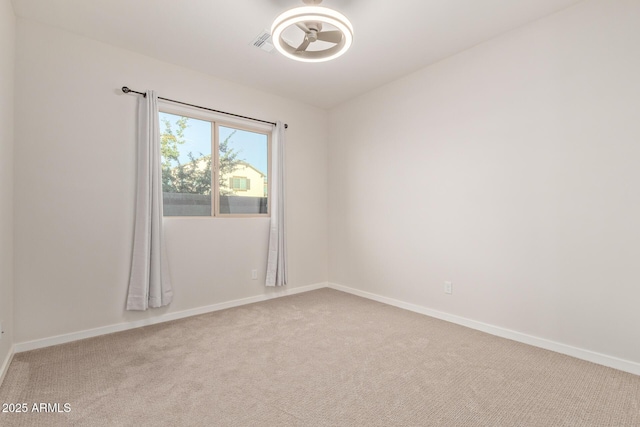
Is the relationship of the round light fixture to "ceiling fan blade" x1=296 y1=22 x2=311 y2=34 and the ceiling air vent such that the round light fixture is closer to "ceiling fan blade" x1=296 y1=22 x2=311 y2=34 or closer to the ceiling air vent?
"ceiling fan blade" x1=296 y1=22 x2=311 y2=34

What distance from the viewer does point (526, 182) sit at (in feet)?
8.66

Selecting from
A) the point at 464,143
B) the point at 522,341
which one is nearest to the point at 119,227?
the point at 464,143

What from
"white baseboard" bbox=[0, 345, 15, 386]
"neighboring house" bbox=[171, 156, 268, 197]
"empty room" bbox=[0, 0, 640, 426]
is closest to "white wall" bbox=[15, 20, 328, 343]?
"empty room" bbox=[0, 0, 640, 426]

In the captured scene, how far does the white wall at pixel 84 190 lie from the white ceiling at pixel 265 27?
21 cm

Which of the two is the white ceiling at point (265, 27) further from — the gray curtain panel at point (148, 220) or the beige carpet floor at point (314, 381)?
the beige carpet floor at point (314, 381)

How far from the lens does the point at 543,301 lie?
255 cm

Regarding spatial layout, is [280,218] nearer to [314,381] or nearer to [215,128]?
[215,128]

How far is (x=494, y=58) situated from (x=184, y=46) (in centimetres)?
292

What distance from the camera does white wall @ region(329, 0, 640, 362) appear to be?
2.20 metres

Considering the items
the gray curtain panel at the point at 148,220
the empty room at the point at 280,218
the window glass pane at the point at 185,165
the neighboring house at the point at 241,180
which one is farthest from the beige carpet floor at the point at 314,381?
the neighboring house at the point at 241,180

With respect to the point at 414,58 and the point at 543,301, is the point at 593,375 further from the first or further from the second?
the point at 414,58

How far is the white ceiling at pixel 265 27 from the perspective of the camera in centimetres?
237

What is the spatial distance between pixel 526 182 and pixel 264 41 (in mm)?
2661

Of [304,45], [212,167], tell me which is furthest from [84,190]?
[304,45]
